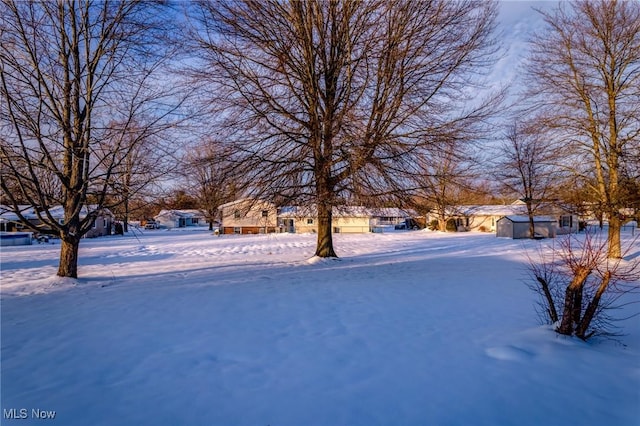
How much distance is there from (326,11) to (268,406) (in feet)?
39.9

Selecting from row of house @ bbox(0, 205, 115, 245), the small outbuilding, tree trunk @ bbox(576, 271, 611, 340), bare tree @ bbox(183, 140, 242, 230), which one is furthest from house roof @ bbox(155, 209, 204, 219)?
tree trunk @ bbox(576, 271, 611, 340)

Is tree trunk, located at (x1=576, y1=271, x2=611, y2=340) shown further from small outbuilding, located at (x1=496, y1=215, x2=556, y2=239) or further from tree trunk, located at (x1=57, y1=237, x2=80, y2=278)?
small outbuilding, located at (x1=496, y1=215, x2=556, y2=239)

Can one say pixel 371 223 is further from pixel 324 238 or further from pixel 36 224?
pixel 36 224

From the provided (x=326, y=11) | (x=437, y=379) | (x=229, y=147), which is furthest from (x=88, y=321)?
(x=326, y=11)

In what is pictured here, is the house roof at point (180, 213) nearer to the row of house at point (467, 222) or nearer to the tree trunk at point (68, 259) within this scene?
the row of house at point (467, 222)

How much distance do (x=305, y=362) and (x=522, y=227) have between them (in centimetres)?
3544

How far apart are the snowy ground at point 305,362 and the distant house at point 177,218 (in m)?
57.5

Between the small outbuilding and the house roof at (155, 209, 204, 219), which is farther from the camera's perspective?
the house roof at (155, 209, 204, 219)

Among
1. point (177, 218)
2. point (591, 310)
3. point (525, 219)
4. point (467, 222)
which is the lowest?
point (591, 310)

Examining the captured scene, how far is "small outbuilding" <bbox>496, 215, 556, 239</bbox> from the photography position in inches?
1300

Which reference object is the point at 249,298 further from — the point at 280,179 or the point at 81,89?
the point at 81,89

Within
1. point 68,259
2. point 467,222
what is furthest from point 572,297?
point 467,222

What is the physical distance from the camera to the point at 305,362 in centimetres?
407

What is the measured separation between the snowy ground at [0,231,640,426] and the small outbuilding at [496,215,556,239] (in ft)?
94.7
